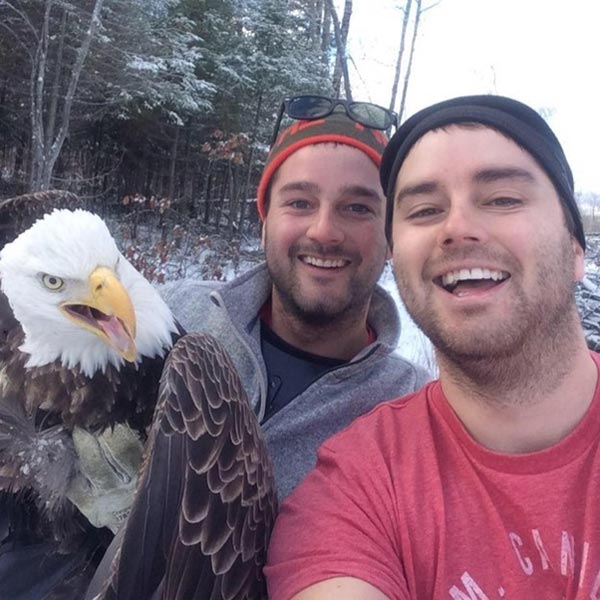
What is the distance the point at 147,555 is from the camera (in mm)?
1549

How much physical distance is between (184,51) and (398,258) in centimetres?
1262

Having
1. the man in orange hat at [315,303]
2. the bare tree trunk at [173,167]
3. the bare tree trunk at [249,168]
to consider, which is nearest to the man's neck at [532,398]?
the man in orange hat at [315,303]

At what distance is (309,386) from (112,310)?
0.96 metres

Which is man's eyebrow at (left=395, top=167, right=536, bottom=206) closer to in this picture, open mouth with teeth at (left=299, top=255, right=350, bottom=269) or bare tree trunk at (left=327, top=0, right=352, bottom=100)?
open mouth with teeth at (left=299, top=255, right=350, bottom=269)

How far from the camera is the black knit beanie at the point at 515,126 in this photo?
184cm

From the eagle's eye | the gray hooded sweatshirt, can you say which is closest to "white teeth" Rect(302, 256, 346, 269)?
the gray hooded sweatshirt

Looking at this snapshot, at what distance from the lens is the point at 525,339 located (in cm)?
171

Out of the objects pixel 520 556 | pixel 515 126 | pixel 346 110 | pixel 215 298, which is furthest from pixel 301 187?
pixel 520 556

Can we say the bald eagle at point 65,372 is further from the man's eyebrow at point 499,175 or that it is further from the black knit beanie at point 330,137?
the man's eyebrow at point 499,175

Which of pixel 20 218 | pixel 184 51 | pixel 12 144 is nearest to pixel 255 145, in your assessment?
pixel 184 51

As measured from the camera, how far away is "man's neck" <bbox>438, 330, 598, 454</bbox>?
68.3 inches

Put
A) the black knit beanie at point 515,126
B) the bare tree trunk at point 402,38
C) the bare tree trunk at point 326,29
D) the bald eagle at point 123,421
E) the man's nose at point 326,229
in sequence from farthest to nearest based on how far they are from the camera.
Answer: the bare tree trunk at point 402,38
the bare tree trunk at point 326,29
the man's nose at point 326,229
the black knit beanie at point 515,126
the bald eagle at point 123,421

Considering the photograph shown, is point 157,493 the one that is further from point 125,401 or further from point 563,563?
point 563,563

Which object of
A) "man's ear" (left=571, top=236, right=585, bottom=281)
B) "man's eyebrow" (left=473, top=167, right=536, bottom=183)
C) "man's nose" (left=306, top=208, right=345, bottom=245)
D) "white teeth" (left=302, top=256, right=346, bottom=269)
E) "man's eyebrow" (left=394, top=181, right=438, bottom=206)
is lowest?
"white teeth" (left=302, top=256, right=346, bottom=269)
